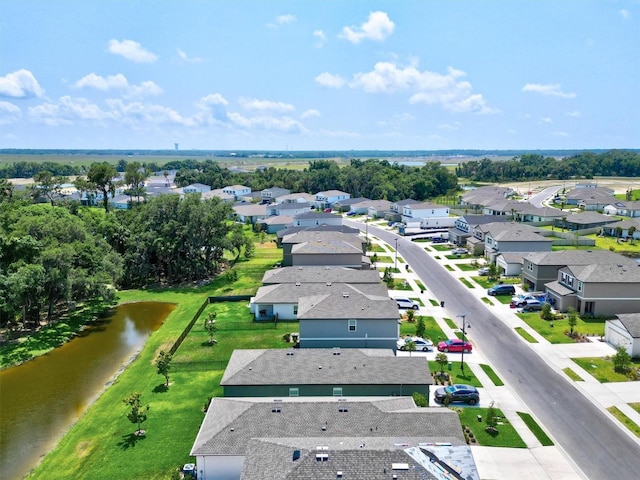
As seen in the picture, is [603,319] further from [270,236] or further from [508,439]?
[270,236]

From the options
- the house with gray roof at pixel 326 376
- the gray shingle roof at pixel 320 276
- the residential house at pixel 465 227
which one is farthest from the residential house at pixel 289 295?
the residential house at pixel 465 227

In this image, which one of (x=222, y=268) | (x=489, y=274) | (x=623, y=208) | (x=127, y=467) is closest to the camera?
(x=127, y=467)

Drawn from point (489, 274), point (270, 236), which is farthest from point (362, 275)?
point (270, 236)

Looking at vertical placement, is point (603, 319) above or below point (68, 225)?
below

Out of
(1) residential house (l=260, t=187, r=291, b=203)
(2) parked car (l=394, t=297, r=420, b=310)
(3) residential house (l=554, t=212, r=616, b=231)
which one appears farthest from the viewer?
(1) residential house (l=260, t=187, r=291, b=203)

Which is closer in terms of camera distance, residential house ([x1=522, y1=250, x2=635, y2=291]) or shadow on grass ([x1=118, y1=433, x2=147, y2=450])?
shadow on grass ([x1=118, y1=433, x2=147, y2=450])

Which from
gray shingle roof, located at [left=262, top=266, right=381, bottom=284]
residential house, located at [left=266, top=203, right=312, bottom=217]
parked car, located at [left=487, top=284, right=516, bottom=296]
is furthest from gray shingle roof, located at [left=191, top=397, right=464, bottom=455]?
residential house, located at [left=266, top=203, right=312, bottom=217]

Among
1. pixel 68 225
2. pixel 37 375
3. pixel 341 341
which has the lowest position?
pixel 37 375

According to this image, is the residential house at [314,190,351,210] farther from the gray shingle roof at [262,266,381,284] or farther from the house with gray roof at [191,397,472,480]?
the house with gray roof at [191,397,472,480]
